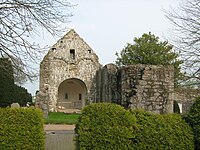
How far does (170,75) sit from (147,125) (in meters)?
6.48

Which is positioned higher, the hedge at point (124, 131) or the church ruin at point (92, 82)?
the church ruin at point (92, 82)

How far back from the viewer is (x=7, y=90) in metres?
31.8

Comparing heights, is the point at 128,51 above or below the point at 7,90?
above

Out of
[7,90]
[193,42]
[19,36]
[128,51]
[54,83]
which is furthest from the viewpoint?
[128,51]

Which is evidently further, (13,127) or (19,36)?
(19,36)

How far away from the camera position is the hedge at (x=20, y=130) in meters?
8.77

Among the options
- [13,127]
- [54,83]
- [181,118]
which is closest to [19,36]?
[13,127]

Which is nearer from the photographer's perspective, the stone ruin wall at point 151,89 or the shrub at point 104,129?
the shrub at point 104,129

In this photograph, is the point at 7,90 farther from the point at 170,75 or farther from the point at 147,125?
the point at 147,125

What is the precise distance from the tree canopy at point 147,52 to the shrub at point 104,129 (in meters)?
34.3

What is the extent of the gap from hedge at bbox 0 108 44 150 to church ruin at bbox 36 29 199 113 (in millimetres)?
6397

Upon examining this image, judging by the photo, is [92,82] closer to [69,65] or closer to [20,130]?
[69,65]

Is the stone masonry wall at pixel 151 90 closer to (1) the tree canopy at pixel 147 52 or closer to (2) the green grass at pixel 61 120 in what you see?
(2) the green grass at pixel 61 120

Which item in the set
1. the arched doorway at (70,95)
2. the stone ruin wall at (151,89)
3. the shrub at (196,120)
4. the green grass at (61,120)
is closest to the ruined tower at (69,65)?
the arched doorway at (70,95)
